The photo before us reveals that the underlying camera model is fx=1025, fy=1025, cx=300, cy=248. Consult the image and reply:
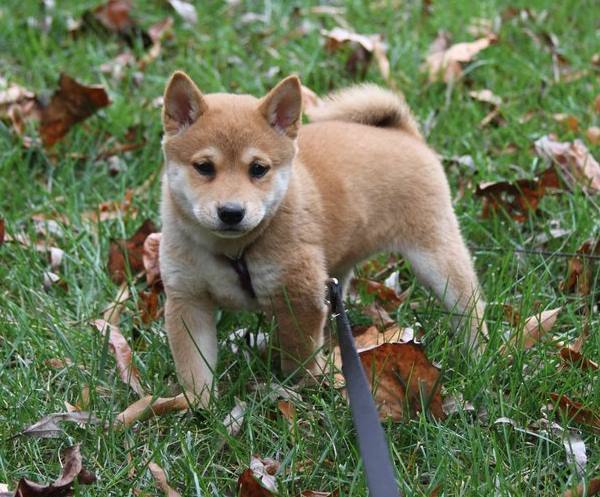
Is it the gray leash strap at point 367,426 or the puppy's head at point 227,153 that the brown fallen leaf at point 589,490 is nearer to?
the gray leash strap at point 367,426

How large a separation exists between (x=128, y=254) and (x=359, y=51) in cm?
207

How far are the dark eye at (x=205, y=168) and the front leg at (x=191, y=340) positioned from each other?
0.42 m

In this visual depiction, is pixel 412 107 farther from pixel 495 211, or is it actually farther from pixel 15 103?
pixel 15 103

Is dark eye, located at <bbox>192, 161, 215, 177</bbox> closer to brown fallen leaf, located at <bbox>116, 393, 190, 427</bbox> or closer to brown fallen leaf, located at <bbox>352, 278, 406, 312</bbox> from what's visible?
brown fallen leaf, located at <bbox>116, 393, 190, 427</bbox>

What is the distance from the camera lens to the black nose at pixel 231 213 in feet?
9.99

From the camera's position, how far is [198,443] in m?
3.04

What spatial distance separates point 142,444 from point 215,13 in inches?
150

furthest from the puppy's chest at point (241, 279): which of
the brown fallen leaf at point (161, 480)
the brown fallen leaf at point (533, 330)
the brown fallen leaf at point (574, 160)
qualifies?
the brown fallen leaf at point (574, 160)

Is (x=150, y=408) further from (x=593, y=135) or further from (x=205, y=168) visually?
(x=593, y=135)

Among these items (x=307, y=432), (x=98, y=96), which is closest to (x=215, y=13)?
(x=98, y=96)

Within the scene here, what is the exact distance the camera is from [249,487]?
2760 millimetres

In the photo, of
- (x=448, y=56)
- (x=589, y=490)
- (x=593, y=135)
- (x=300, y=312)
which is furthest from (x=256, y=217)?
(x=448, y=56)

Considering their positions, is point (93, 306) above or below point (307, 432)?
below

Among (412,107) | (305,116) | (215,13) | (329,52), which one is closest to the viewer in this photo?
(305,116)
